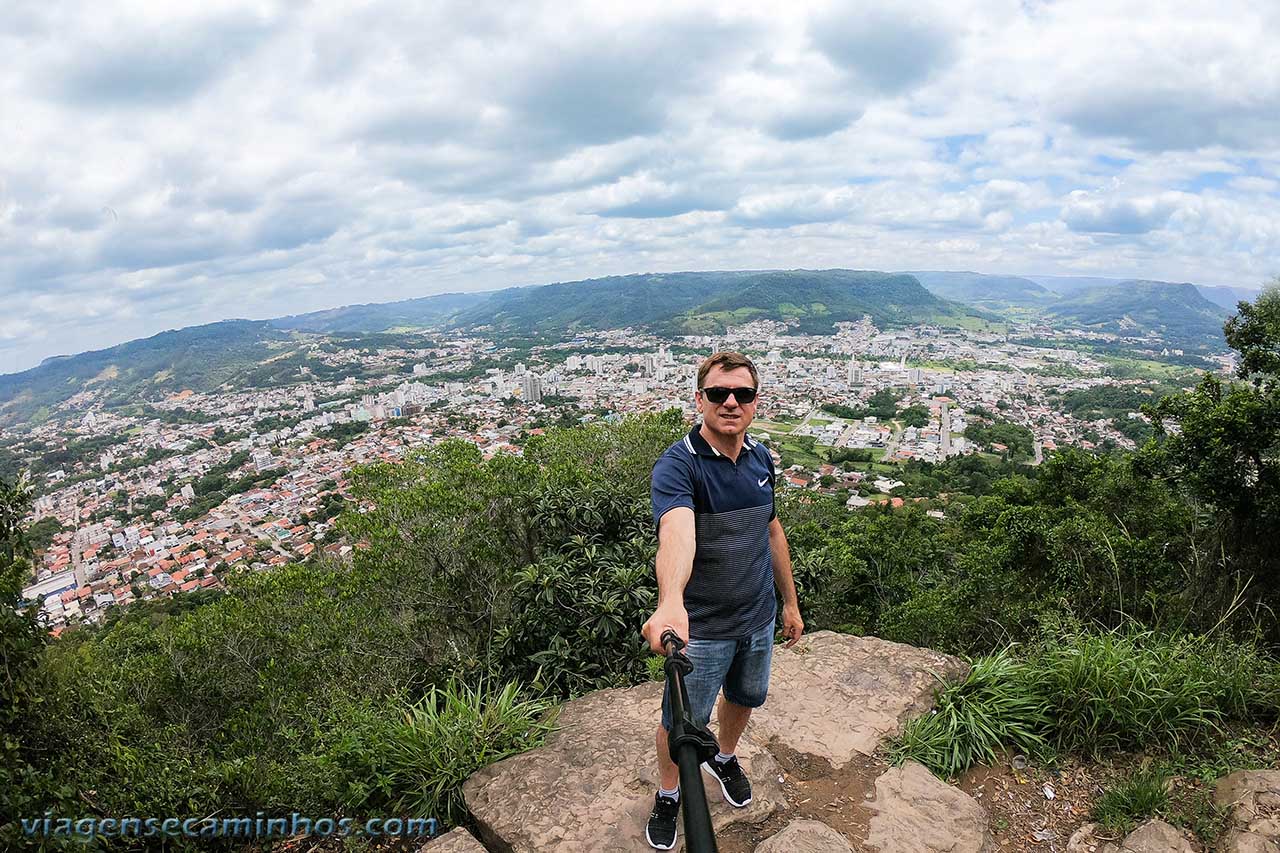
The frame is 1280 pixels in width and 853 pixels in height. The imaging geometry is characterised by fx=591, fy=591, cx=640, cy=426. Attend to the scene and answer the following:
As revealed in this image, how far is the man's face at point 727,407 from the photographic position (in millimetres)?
2023

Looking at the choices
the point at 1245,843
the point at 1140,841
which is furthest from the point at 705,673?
the point at 1245,843

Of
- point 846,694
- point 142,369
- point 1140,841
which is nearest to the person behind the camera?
point 1140,841

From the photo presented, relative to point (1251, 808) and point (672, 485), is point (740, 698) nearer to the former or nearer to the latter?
point (672, 485)

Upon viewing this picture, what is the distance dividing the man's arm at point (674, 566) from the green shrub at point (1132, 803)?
2.26 m

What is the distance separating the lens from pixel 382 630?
5516mm

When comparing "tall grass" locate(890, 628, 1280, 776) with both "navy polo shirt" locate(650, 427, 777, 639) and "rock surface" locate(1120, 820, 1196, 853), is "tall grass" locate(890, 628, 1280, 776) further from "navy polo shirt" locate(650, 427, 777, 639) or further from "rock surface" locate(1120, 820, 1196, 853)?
"navy polo shirt" locate(650, 427, 777, 639)

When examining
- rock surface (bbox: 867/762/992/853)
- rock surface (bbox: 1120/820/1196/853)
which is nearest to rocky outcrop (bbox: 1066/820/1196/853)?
rock surface (bbox: 1120/820/1196/853)

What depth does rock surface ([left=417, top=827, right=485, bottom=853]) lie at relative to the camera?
246 centimetres

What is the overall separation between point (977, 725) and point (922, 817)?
0.73 metres

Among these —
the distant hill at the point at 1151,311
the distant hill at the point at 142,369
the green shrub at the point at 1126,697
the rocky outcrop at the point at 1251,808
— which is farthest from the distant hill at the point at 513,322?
the rocky outcrop at the point at 1251,808

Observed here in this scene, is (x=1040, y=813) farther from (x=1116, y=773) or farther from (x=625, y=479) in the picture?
(x=625, y=479)

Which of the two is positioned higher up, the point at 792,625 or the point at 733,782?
the point at 792,625

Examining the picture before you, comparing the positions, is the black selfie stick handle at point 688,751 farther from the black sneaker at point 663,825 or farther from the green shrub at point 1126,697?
the green shrub at point 1126,697

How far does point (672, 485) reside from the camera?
1977mm
